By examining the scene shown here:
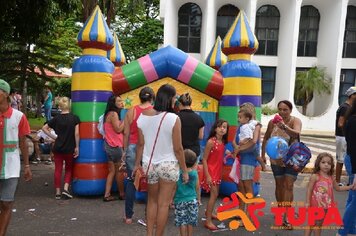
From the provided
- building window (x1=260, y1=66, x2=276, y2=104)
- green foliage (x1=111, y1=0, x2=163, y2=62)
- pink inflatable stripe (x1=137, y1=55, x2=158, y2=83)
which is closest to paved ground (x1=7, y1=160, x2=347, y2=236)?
pink inflatable stripe (x1=137, y1=55, x2=158, y2=83)

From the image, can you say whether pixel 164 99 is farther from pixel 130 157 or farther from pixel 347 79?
pixel 347 79

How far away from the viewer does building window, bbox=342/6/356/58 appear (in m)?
22.4

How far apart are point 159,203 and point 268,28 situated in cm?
2134

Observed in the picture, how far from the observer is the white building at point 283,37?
69.0ft

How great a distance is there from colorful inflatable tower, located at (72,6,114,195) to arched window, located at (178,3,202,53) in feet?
58.1

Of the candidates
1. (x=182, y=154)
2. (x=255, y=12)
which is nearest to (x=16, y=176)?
(x=182, y=154)

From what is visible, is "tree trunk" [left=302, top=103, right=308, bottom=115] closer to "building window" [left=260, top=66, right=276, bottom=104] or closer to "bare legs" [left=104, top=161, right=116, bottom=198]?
"building window" [left=260, top=66, right=276, bottom=104]

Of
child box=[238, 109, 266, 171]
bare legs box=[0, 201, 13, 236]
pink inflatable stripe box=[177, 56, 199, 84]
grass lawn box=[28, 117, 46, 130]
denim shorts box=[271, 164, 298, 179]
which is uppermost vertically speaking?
pink inflatable stripe box=[177, 56, 199, 84]

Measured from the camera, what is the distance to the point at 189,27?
22828 mm

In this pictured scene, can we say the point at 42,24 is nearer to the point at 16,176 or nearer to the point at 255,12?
the point at 16,176

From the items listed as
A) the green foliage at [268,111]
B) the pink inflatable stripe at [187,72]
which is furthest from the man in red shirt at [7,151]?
the green foliage at [268,111]

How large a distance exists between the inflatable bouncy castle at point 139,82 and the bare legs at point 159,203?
92.8 inches

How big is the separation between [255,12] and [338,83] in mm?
6616

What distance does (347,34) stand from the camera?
73.9 feet
